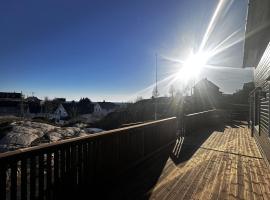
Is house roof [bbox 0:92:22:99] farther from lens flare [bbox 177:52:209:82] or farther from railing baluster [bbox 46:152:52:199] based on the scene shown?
railing baluster [bbox 46:152:52:199]

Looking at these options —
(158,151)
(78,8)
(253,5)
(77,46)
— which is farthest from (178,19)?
(77,46)

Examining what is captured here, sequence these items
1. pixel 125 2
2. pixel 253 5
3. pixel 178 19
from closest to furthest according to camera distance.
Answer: pixel 253 5
pixel 125 2
pixel 178 19

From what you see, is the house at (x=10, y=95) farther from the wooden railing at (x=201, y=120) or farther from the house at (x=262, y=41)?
the house at (x=262, y=41)

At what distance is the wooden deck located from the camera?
136 inches

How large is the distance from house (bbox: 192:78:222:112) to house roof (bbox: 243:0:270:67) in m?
22.2

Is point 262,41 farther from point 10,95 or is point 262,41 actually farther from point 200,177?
point 10,95

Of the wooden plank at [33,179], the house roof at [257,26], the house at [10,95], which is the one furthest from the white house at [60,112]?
the wooden plank at [33,179]

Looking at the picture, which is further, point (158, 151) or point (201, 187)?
point (158, 151)

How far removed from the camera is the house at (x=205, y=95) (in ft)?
104

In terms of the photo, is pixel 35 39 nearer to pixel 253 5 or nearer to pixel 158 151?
pixel 158 151

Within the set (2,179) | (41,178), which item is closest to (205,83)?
(41,178)

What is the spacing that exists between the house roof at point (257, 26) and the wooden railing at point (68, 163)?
370cm

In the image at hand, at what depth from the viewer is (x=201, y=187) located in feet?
12.2

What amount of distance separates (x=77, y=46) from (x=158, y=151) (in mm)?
11483
